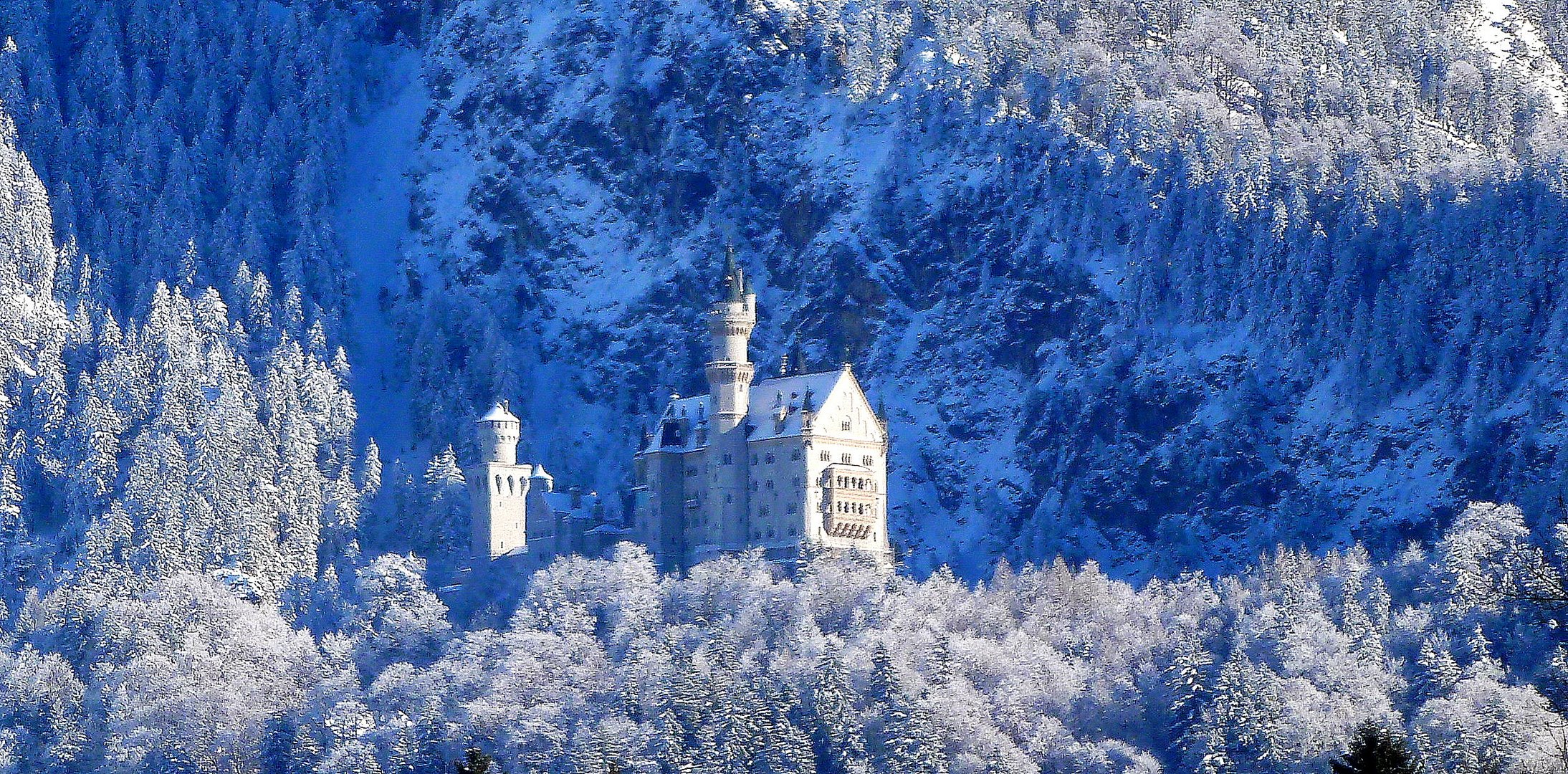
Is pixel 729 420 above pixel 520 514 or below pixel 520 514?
above

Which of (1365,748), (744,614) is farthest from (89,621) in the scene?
(1365,748)

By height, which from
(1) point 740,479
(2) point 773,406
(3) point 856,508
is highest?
(2) point 773,406

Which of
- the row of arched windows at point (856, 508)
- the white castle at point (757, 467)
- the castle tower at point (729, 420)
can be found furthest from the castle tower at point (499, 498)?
the row of arched windows at point (856, 508)

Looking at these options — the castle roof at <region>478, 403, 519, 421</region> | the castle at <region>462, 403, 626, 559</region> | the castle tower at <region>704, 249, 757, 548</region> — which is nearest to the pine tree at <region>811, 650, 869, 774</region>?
the castle tower at <region>704, 249, 757, 548</region>

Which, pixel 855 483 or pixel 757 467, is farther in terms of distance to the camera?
pixel 757 467

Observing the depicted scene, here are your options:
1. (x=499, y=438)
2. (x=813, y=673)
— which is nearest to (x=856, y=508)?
(x=813, y=673)

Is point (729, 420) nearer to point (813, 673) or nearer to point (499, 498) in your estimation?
point (499, 498)

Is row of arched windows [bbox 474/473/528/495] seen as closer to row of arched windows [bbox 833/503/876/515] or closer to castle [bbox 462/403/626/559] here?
castle [bbox 462/403/626/559]

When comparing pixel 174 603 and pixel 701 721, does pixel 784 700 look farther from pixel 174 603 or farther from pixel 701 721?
pixel 174 603
